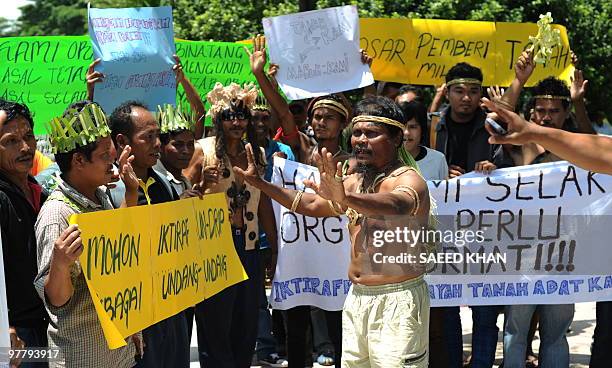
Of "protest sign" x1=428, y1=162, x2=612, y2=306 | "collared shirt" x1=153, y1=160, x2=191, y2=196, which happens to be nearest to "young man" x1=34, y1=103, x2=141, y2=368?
"collared shirt" x1=153, y1=160, x2=191, y2=196

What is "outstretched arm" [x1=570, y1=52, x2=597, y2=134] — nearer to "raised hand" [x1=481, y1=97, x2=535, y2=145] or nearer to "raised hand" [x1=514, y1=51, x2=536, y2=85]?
"raised hand" [x1=514, y1=51, x2=536, y2=85]

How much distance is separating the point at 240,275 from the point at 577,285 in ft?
7.83

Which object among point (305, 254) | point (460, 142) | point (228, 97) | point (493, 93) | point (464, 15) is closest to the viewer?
point (493, 93)

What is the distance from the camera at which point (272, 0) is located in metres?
13.0

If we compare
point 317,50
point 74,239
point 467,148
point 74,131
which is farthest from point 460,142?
point 74,239

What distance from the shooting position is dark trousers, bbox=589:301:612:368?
6.79 metres

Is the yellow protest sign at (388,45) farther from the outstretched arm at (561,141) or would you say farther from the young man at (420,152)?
the outstretched arm at (561,141)

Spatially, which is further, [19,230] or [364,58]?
[364,58]

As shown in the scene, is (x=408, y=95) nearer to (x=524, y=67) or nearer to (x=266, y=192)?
(x=524, y=67)

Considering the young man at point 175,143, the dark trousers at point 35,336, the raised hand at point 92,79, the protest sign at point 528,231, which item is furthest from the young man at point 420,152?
the dark trousers at point 35,336

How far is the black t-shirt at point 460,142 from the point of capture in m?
7.35

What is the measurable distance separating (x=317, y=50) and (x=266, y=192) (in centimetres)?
241

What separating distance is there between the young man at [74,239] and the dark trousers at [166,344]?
0.32 meters

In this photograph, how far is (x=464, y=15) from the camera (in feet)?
39.5
